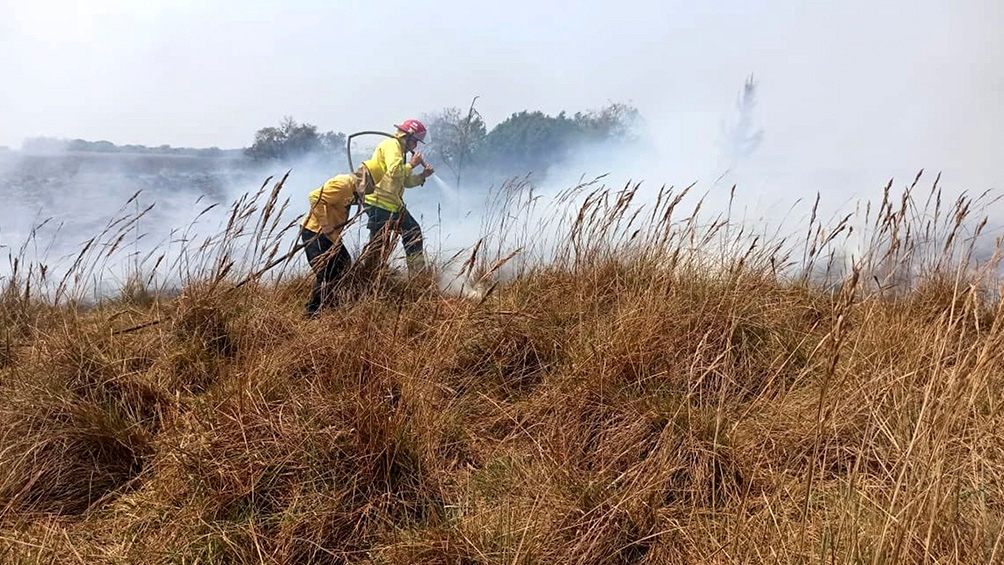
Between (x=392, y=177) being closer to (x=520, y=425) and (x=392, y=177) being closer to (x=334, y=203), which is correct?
(x=334, y=203)

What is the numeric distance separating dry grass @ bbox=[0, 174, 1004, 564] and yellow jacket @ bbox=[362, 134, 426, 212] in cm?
159

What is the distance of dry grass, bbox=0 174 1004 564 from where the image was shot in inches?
52.3

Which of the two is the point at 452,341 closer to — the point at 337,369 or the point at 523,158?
the point at 337,369

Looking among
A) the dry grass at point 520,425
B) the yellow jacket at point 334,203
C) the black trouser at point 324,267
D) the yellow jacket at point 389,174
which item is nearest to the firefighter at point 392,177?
the yellow jacket at point 389,174

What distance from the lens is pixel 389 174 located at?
4285mm

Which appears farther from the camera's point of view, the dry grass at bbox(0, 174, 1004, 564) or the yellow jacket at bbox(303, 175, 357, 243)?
the yellow jacket at bbox(303, 175, 357, 243)

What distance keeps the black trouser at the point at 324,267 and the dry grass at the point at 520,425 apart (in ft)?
0.53

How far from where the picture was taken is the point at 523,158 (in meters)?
11.4

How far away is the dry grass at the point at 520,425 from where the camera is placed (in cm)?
133

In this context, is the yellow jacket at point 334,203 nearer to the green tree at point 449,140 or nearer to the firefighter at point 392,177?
the firefighter at point 392,177

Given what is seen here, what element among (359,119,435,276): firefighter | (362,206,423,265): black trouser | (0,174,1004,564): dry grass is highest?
(359,119,435,276): firefighter

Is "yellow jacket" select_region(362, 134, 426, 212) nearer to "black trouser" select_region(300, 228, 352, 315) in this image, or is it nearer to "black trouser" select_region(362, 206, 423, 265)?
"black trouser" select_region(362, 206, 423, 265)

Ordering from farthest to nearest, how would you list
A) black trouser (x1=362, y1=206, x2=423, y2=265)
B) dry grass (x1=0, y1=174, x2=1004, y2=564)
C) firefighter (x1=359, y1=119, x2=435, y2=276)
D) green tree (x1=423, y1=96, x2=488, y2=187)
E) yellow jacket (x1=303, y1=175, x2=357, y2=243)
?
1. green tree (x1=423, y1=96, x2=488, y2=187)
2. firefighter (x1=359, y1=119, x2=435, y2=276)
3. yellow jacket (x1=303, y1=175, x2=357, y2=243)
4. black trouser (x1=362, y1=206, x2=423, y2=265)
5. dry grass (x1=0, y1=174, x2=1004, y2=564)

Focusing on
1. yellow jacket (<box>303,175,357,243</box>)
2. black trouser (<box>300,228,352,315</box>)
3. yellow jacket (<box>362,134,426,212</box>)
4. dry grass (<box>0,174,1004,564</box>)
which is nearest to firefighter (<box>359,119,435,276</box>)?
yellow jacket (<box>362,134,426,212</box>)
